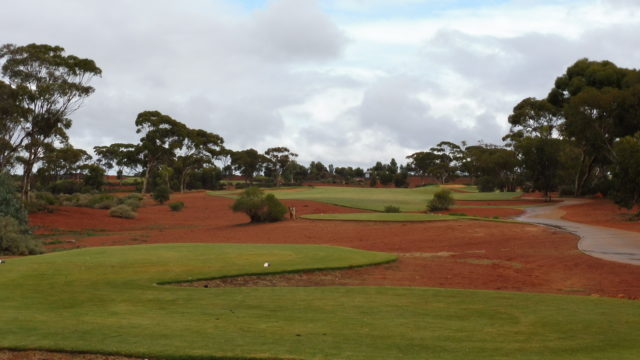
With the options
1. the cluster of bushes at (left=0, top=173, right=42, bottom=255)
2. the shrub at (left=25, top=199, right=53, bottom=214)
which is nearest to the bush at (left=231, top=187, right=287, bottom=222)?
the cluster of bushes at (left=0, top=173, right=42, bottom=255)

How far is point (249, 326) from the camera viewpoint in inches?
352

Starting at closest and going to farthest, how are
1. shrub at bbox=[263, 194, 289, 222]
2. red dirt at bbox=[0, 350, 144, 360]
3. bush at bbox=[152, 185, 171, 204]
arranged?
1. red dirt at bbox=[0, 350, 144, 360]
2. shrub at bbox=[263, 194, 289, 222]
3. bush at bbox=[152, 185, 171, 204]

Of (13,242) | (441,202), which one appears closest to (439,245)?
(13,242)

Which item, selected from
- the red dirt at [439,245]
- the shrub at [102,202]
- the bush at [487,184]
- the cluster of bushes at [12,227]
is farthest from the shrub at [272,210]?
the bush at [487,184]

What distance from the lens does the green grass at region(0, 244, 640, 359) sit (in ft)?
24.4

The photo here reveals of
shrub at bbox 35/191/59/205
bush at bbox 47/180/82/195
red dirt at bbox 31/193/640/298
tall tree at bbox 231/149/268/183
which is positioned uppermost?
tall tree at bbox 231/149/268/183

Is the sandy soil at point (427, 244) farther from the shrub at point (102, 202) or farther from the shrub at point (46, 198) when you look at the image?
the shrub at point (102, 202)

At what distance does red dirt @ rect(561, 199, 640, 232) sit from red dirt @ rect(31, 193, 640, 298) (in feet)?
16.9

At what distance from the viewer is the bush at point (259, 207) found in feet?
136

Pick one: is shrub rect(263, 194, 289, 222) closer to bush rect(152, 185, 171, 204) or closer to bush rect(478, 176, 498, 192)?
bush rect(152, 185, 171, 204)

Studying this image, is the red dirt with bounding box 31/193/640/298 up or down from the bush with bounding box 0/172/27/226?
down

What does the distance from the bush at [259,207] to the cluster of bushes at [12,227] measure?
15.6 m

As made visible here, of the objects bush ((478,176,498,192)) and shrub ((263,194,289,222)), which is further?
bush ((478,176,498,192))

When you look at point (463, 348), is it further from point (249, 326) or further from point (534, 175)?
point (534, 175)
